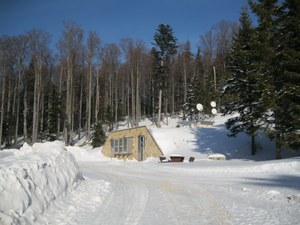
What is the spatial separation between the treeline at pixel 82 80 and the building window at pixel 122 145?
8.23 meters

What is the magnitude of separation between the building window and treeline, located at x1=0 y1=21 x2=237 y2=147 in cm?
823

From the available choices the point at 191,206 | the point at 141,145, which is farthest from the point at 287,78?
the point at 141,145

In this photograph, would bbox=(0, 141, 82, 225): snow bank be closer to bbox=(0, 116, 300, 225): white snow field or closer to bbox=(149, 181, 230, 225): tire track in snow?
bbox=(0, 116, 300, 225): white snow field

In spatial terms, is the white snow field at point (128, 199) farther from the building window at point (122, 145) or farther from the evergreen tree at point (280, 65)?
the building window at point (122, 145)

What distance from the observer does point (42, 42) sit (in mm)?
41219

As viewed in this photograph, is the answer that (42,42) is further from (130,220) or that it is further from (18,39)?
(130,220)

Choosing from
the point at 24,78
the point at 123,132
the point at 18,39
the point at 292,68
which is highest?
the point at 18,39

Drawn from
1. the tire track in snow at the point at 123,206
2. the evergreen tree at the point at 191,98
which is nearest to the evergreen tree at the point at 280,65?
the tire track in snow at the point at 123,206

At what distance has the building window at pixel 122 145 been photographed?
33000mm

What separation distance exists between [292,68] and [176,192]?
13283 millimetres

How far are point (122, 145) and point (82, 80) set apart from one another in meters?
24.2

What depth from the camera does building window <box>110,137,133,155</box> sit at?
3300 centimetres

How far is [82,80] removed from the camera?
55.2m

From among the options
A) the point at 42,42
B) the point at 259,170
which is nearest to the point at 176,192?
the point at 259,170
